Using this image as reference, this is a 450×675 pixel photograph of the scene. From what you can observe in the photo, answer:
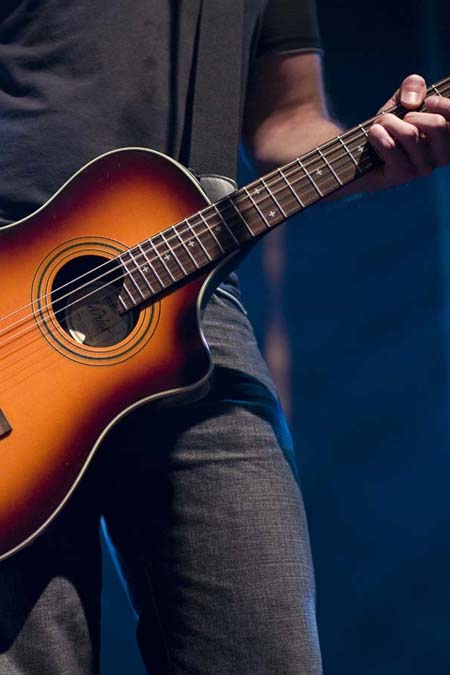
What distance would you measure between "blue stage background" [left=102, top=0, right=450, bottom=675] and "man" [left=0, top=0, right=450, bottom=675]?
1.40 meters

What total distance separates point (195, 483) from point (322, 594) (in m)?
1.70

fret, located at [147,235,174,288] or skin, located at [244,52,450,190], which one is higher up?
skin, located at [244,52,450,190]

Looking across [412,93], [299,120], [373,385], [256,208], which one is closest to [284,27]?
[299,120]

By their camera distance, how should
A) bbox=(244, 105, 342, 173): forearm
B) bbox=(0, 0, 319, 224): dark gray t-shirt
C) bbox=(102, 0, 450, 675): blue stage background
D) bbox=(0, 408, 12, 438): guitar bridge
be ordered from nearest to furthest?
bbox=(0, 408, 12, 438): guitar bridge < bbox=(0, 0, 319, 224): dark gray t-shirt < bbox=(244, 105, 342, 173): forearm < bbox=(102, 0, 450, 675): blue stage background

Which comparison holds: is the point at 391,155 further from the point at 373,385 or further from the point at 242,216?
the point at 373,385

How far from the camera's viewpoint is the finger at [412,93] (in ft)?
4.28

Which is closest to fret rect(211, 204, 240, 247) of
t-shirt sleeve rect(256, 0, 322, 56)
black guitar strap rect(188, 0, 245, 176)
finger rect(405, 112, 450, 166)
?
black guitar strap rect(188, 0, 245, 176)

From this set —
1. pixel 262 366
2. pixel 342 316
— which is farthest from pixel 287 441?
pixel 342 316

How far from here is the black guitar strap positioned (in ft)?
4.86

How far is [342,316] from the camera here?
2896 mm

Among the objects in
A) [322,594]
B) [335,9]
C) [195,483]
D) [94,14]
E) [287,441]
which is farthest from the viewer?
[335,9]

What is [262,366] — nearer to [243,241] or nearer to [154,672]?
[243,241]

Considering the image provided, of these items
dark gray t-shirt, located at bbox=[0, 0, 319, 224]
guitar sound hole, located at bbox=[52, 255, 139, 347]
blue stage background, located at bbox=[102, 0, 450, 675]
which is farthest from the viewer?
blue stage background, located at bbox=[102, 0, 450, 675]

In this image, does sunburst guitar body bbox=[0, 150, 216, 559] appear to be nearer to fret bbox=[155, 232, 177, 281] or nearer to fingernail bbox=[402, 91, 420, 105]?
fret bbox=[155, 232, 177, 281]
